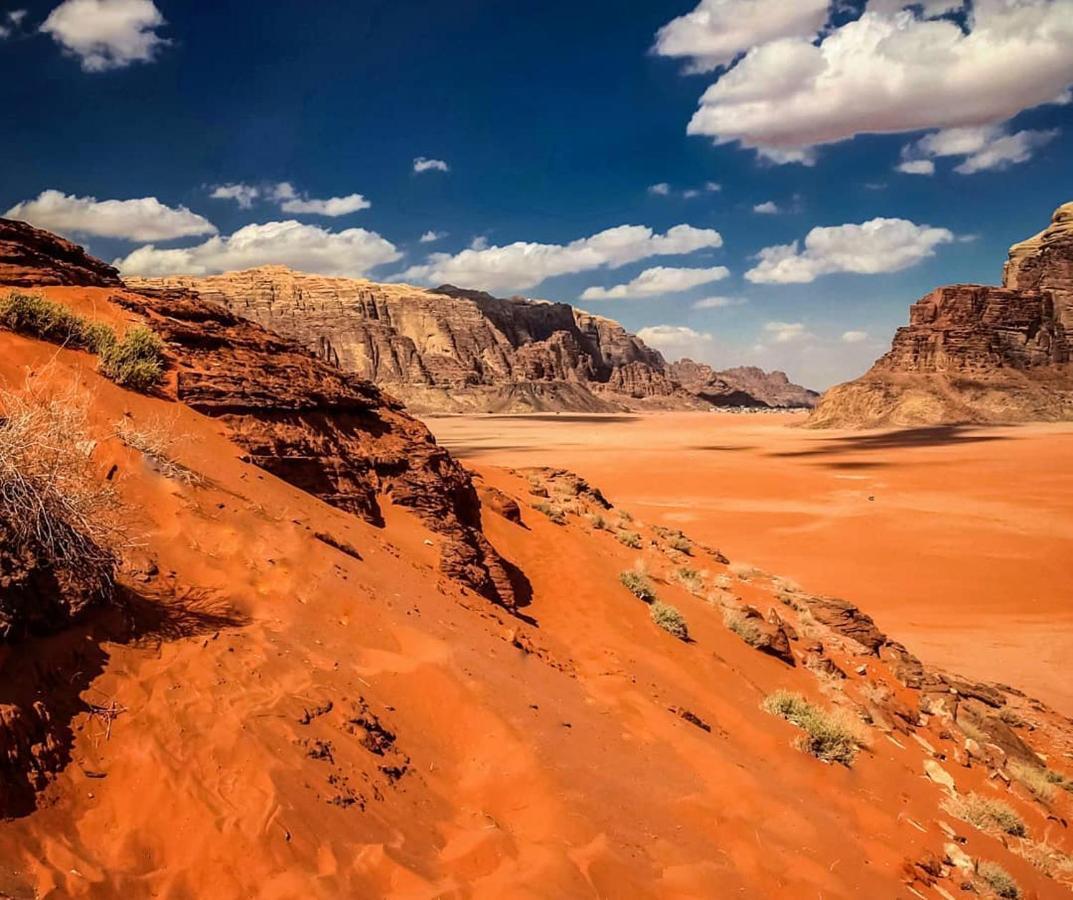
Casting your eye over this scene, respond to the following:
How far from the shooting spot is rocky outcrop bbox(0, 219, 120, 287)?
28.5ft

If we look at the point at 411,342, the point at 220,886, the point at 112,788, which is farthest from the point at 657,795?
the point at 411,342

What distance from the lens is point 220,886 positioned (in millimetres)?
2895

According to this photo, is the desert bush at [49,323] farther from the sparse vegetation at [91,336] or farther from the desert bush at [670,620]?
the desert bush at [670,620]

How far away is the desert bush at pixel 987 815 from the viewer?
677 cm

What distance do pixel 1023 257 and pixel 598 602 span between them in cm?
13338

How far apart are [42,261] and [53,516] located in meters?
7.47

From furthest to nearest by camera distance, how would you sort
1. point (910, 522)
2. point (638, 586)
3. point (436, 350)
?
point (436, 350) → point (910, 522) → point (638, 586)

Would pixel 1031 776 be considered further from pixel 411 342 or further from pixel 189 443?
pixel 411 342

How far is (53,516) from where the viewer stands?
3.69m

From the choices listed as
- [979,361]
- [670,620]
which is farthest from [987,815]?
[979,361]

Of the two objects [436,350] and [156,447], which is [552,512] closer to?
[156,447]

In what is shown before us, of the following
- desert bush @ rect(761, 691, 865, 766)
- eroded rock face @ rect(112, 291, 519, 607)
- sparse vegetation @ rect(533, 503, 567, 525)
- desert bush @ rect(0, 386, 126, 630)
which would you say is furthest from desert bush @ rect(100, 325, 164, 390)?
desert bush @ rect(761, 691, 865, 766)

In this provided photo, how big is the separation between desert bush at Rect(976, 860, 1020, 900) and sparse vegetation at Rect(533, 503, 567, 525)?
848 centimetres

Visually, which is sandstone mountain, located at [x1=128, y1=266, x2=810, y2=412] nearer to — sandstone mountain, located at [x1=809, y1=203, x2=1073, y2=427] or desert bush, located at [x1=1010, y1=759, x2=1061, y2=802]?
sandstone mountain, located at [x1=809, y1=203, x2=1073, y2=427]
